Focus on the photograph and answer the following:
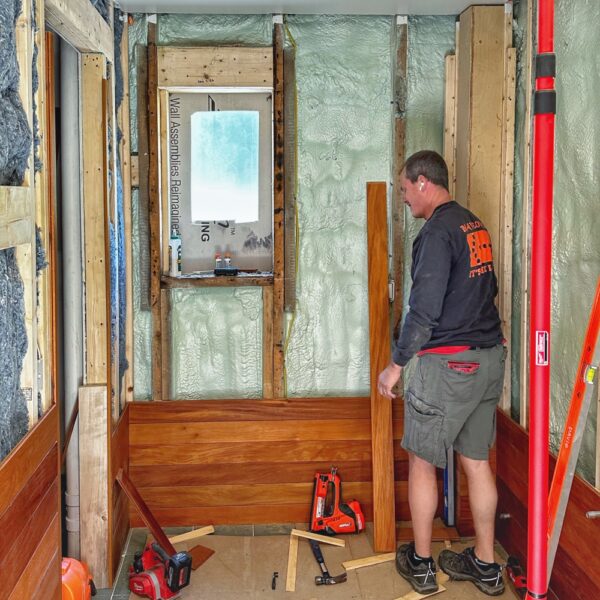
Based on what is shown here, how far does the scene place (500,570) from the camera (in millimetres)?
2926

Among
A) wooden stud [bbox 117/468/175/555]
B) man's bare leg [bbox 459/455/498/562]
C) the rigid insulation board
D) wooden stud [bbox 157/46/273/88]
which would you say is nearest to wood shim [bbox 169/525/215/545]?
wooden stud [bbox 117/468/175/555]

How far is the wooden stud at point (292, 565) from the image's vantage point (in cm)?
297

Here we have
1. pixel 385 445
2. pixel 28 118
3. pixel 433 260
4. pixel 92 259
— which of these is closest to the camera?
pixel 28 118

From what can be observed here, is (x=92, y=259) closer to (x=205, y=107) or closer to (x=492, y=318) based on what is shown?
(x=205, y=107)

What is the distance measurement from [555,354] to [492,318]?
279 millimetres

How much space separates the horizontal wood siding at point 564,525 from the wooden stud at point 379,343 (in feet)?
1.69

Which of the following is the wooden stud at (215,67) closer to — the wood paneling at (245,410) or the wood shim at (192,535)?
→ the wood paneling at (245,410)

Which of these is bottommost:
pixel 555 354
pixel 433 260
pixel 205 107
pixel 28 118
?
pixel 555 354

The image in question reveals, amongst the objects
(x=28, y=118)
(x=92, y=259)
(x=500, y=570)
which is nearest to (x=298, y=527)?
(x=500, y=570)

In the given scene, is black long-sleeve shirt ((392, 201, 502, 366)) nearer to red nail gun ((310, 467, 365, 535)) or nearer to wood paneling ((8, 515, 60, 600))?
red nail gun ((310, 467, 365, 535))

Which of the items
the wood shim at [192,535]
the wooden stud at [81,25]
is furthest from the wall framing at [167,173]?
the wood shim at [192,535]

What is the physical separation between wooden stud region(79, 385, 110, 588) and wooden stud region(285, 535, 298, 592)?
75cm

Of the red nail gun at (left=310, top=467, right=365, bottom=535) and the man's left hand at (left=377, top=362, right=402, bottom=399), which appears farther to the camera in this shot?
the red nail gun at (left=310, top=467, right=365, bottom=535)

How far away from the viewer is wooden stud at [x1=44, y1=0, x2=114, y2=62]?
225 cm
